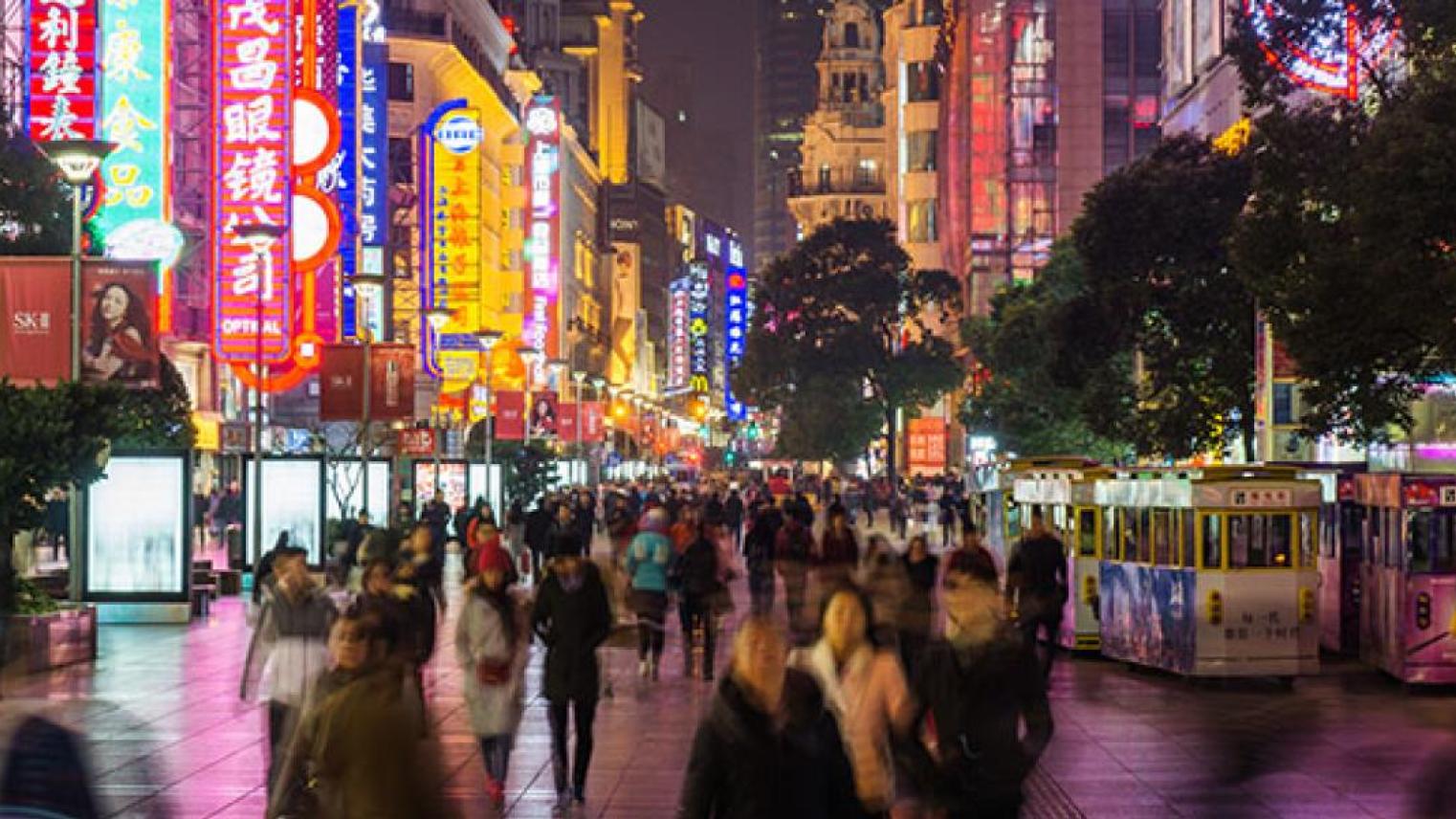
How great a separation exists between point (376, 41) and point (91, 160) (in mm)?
54322

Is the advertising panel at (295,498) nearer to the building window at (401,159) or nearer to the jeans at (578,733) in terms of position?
the jeans at (578,733)

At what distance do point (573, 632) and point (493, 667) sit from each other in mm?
880

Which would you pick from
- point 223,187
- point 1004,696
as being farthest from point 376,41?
point 1004,696

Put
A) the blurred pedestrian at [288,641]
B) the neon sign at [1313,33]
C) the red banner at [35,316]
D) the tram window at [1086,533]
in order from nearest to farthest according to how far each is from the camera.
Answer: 1. the blurred pedestrian at [288,641]
2. the red banner at [35,316]
3. the tram window at [1086,533]
4. the neon sign at [1313,33]

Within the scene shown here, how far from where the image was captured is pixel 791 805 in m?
7.65

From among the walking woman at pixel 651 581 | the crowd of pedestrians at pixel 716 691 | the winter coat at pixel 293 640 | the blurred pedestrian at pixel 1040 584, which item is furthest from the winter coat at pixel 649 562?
the winter coat at pixel 293 640

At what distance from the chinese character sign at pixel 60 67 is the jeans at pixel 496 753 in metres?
28.9

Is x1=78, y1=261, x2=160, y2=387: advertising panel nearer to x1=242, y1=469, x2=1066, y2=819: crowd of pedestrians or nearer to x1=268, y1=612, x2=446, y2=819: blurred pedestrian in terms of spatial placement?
x1=242, y1=469, x2=1066, y2=819: crowd of pedestrians

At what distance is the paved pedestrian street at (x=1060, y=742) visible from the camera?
1408 cm

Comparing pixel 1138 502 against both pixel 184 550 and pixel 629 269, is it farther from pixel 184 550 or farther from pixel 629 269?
pixel 629 269

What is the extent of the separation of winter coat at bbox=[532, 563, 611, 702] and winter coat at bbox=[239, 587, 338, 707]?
5.19ft

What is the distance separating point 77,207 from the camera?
2495 cm

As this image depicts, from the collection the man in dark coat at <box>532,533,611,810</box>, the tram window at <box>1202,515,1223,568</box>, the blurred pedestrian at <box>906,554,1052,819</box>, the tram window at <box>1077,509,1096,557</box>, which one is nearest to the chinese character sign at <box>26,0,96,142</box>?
the tram window at <box>1077,509,1096,557</box>

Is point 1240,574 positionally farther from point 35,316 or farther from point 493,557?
point 35,316
